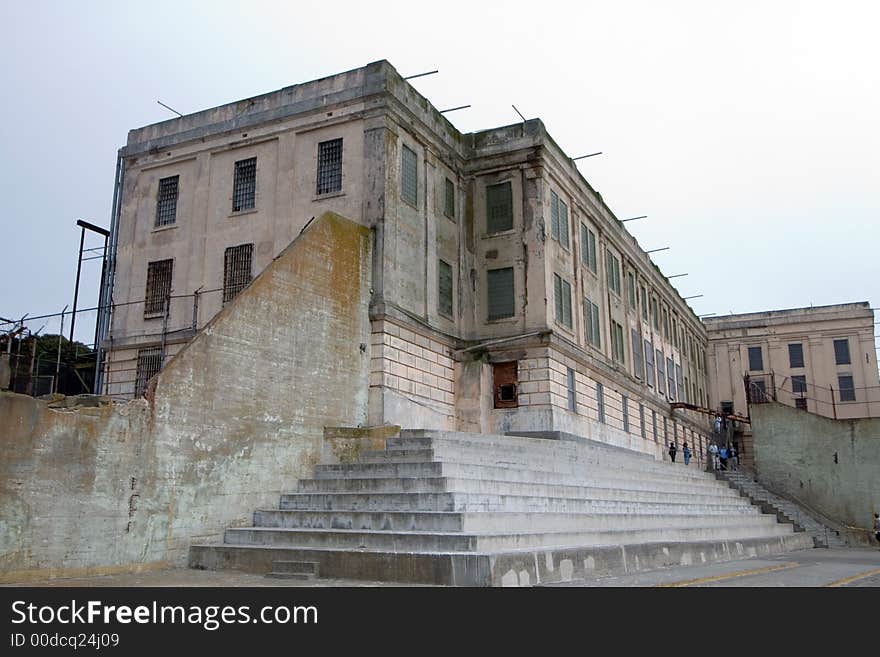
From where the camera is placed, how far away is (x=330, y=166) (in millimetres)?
24734

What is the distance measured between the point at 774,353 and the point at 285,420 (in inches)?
1937

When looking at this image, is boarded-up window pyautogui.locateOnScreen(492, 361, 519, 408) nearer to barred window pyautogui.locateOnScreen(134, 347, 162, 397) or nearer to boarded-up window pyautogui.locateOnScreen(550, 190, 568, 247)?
boarded-up window pyautogui.locateOnScreen(550, 190, 568, 247)

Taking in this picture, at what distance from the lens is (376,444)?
1845cm

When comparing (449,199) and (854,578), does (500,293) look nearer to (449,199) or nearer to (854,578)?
(449,199)

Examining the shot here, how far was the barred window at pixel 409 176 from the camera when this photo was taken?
81.6ft

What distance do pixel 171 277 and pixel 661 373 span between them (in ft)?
88.8

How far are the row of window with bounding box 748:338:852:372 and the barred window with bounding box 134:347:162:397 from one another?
44.5 metres

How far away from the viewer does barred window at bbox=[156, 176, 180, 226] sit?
27.3 meters

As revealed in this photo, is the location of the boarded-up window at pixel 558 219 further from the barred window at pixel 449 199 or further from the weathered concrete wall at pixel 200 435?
the weathered concrete wall at pixel 200 435

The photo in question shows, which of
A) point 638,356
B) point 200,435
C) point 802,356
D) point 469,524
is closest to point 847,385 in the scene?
point 802,356

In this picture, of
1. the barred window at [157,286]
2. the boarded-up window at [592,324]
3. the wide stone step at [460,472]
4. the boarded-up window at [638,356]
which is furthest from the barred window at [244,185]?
the boarded-up window at [638,356]

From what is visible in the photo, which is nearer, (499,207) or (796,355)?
(499,207)

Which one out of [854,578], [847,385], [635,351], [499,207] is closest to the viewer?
[854,578]

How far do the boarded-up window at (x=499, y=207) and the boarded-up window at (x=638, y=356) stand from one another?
13.1m
